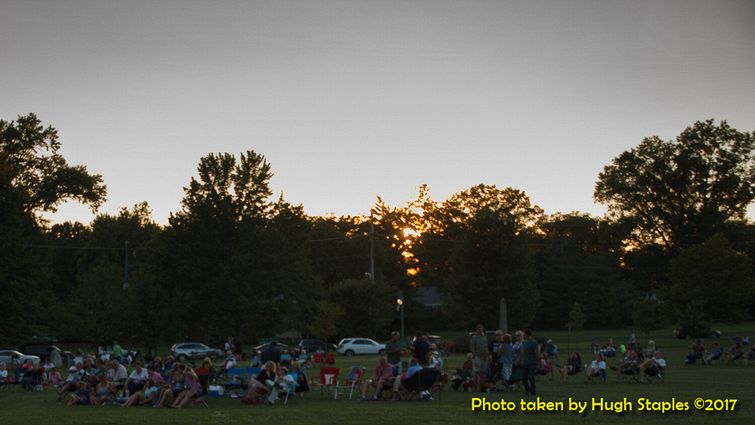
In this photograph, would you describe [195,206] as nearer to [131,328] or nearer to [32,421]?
[131,328]

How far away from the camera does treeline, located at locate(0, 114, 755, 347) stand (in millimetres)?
46219

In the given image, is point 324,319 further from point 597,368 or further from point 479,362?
point 479,362

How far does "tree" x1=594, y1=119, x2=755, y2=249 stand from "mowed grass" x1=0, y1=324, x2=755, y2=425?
163 feet

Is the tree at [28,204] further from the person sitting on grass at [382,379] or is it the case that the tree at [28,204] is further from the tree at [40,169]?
A: the person sitting on grass at [382,379]

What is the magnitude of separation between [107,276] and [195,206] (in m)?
14.7

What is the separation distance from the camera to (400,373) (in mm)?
20734

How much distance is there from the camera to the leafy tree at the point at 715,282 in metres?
57.9

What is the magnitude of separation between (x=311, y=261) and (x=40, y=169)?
21.3 metres

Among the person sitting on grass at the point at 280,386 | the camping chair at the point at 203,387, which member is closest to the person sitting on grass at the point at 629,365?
the person sitting on grass at the point at 280,386

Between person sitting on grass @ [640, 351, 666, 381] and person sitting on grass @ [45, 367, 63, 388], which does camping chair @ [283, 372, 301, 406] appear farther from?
person sitting on grass @ [45, 367, 63, 388]

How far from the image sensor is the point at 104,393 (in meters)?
20.9

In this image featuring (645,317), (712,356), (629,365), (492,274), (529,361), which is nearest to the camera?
(529,361)

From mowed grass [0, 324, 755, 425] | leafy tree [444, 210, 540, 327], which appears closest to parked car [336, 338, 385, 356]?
leafy tree [444, 210, 540, 327]

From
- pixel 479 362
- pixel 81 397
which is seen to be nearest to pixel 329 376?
pixel 479 362
